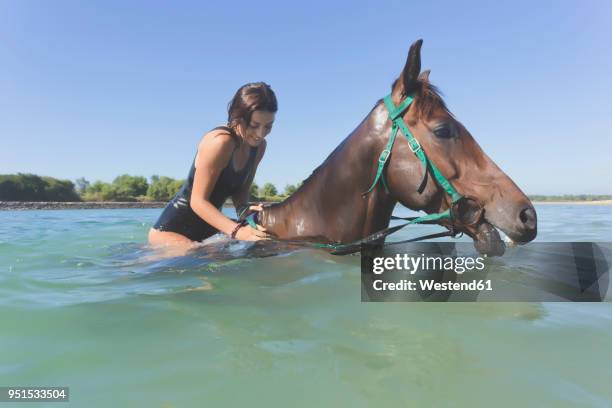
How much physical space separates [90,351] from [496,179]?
254 centimetres

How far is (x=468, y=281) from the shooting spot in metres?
2.98

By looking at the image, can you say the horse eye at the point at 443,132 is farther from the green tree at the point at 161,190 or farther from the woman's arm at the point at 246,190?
the green tree at the point at 161,190

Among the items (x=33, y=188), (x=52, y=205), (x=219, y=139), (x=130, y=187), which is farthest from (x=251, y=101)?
(x=130, y=187)

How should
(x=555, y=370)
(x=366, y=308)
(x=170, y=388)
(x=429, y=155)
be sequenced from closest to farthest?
(x=170, y=388), (x=555, y=370), (x=366, y=308), (x=429, y=155)

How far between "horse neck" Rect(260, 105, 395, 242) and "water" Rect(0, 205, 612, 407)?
0.43 metres

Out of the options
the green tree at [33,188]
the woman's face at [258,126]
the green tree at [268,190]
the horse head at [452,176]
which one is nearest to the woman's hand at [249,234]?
the woman's face at [258,126]

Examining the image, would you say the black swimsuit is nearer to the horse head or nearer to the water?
the water

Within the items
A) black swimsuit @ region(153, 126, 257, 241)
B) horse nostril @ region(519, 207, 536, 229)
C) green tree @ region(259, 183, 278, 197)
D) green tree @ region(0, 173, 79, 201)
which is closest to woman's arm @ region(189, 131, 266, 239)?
black swimsuit @ region(153, 126, 257, 241)

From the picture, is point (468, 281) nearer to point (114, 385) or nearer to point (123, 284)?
point (114, 385)

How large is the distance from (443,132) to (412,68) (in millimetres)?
529

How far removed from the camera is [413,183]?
9.19 feet

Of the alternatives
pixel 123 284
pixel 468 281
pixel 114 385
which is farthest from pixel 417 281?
pixel 123 284

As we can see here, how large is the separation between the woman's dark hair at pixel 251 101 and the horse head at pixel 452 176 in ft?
3.75

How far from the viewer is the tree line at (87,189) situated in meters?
52.5
